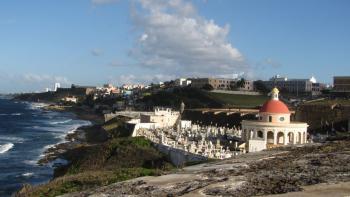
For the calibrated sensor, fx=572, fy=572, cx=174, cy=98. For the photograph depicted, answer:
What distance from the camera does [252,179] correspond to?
1288 cm

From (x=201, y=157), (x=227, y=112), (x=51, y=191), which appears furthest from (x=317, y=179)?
(x=227, y=112)

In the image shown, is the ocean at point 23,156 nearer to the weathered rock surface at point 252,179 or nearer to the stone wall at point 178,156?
the stone wall at point 178,156

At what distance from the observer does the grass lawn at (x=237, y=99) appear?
13462cm

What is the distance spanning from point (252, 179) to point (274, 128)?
31.6 m

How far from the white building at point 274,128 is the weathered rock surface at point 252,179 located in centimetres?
2753

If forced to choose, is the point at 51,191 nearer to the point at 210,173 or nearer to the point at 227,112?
the point at 210,173

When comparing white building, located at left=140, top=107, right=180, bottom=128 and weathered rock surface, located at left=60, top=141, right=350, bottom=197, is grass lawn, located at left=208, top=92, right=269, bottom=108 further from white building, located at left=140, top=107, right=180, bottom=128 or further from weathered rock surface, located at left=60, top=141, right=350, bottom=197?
weathered rock surface, located at left=60, top=141, right=350, bottom=197

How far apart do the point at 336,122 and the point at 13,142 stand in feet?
151

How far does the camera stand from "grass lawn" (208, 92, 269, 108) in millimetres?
134625

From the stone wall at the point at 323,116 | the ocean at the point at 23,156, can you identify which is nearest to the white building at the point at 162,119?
the ocean at the point at 23,156

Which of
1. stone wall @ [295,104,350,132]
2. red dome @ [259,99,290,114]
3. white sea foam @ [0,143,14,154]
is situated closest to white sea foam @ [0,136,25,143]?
white sea foam @ [0,143,14,154]

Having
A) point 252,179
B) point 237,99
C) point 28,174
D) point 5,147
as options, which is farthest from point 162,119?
point 252,179

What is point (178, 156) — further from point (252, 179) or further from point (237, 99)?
point (237, 99)

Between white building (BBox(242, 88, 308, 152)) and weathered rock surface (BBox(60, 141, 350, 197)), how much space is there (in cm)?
2753
